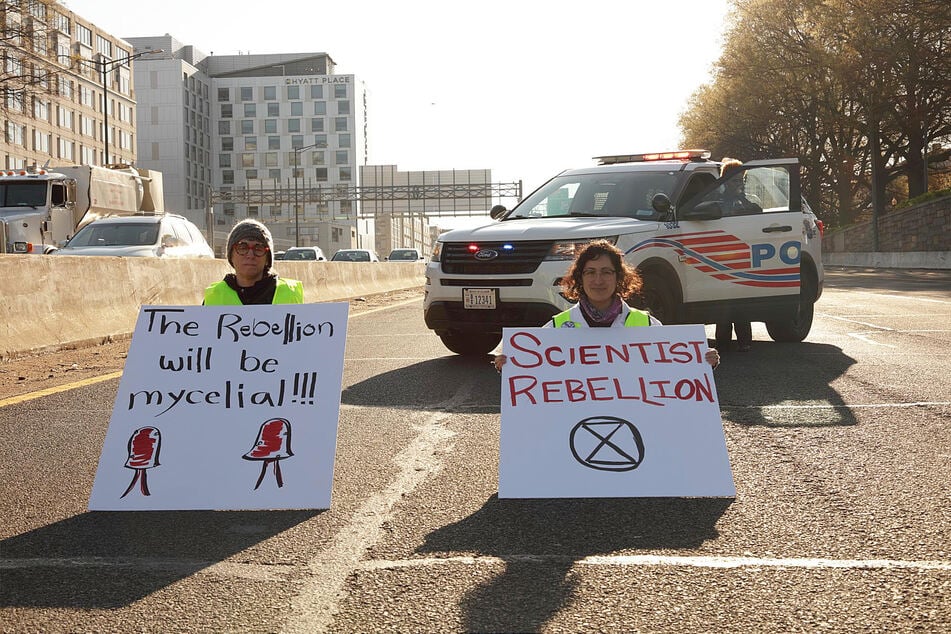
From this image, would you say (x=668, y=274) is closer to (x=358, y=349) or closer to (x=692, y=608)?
(x=358, y=349)

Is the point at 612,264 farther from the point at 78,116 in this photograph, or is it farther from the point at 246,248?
the point at 78,116

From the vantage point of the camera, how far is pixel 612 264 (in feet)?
17.2

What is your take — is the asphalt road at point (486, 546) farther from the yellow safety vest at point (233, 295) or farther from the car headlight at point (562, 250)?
the car headlight at point (562, 250)

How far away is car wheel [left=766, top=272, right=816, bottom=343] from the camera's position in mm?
11531

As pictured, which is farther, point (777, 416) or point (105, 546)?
point (777, 416)

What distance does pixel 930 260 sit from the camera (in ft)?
137

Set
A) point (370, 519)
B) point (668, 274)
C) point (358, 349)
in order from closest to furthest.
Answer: point (370, 519) → point (668, 274) → point (358, 349)

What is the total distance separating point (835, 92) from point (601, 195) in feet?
149

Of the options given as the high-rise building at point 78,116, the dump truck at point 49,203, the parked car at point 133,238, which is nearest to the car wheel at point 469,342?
the parked car at point 133,238

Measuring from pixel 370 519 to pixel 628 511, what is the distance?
1.03 m

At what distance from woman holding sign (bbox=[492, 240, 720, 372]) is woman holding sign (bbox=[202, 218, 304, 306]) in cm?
116

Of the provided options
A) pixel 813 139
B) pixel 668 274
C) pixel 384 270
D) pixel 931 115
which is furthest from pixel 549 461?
pixel 813 139

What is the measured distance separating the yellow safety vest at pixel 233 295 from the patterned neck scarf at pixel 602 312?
4.59 ft

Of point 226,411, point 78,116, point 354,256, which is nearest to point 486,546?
point 226,411
